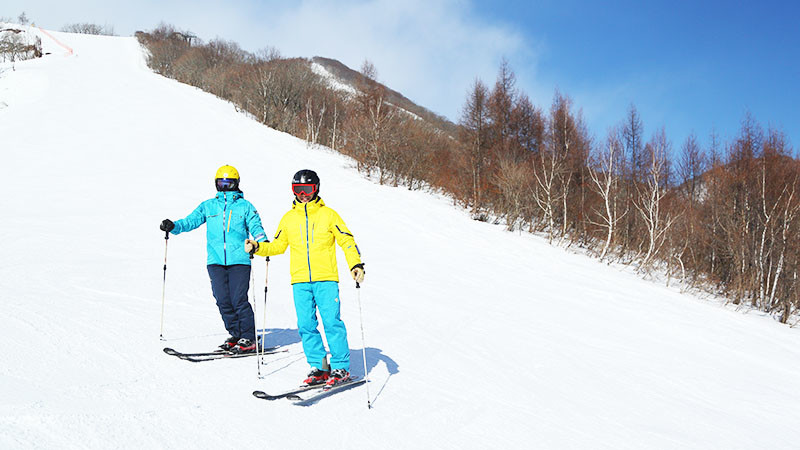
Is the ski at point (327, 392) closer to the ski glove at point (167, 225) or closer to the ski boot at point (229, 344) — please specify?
the ski boot at point (229, 344)

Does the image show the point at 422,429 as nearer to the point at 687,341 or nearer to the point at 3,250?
the point at 687,341

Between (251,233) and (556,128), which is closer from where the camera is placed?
(251,233)

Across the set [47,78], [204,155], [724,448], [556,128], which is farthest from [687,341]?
[47,78]

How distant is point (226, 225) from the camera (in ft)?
16.1

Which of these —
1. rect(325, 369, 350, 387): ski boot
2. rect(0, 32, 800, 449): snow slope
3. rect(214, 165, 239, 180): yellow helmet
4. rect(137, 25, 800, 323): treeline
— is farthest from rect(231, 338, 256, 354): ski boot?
rect(137, 25, 800, 323): treeline

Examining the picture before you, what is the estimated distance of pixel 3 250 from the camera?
8.28 m

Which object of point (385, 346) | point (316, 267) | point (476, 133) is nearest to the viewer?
point (316, 267)

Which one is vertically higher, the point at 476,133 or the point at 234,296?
the point at 476,133

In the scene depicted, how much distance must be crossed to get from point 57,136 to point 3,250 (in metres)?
16.0

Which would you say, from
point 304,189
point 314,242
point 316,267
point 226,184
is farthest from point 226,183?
point 316,267

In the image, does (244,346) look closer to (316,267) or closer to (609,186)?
(316,267)

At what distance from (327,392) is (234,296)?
5.47ft

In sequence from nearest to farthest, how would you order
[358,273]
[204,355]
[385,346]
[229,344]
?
[358,273] → [204,355] → [229,344] → [385,346]

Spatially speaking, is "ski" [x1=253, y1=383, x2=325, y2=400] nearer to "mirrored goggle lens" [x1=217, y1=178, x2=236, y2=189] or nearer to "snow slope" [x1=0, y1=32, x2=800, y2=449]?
"snow slope" [x1=0, y1=32, x2=800, y2=449]
